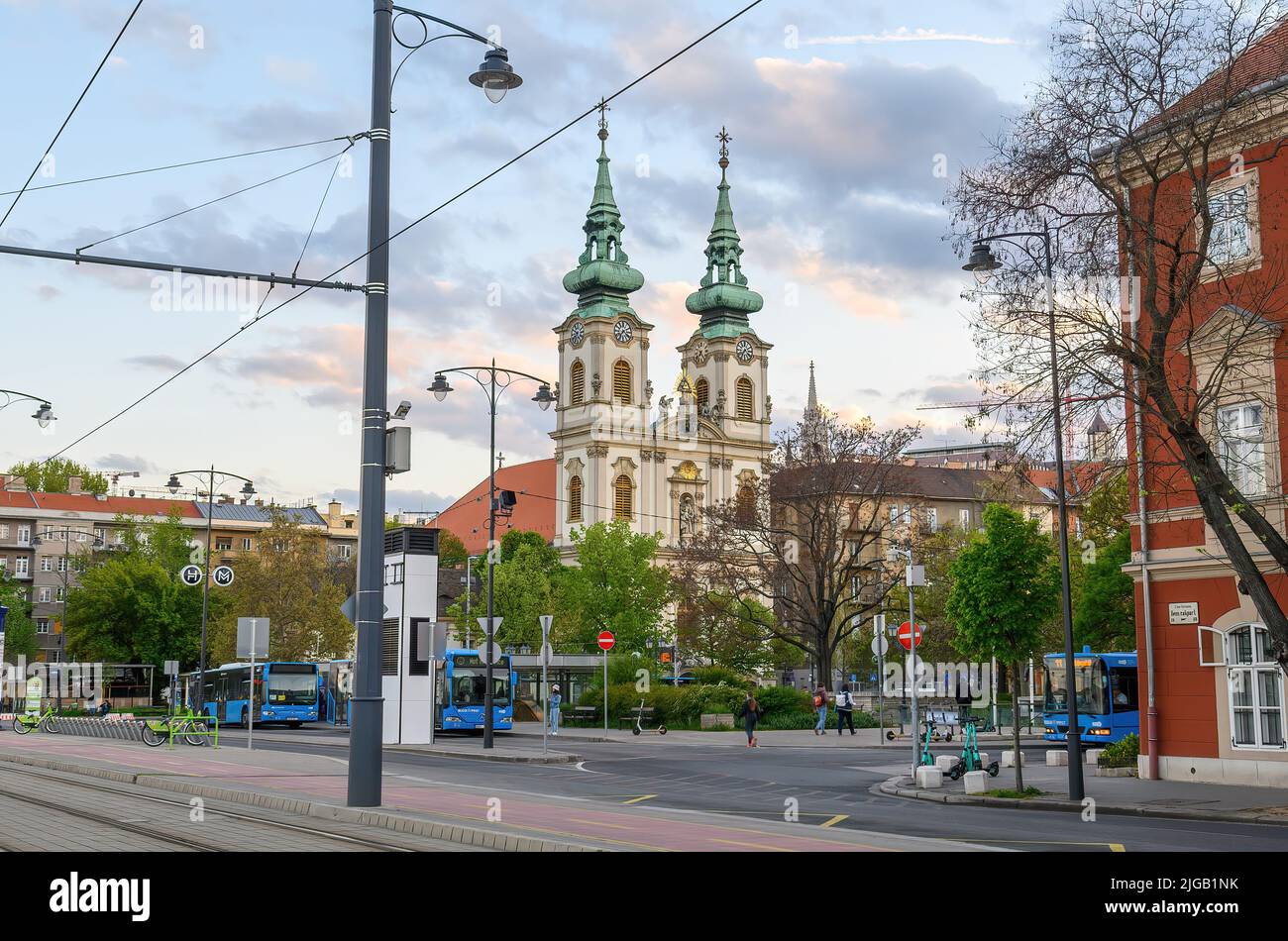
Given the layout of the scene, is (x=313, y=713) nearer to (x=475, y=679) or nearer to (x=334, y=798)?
(x=475, y=679)

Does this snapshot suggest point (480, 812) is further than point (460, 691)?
No

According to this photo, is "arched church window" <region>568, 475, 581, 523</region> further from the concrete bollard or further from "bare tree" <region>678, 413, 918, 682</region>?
the concrete bollard

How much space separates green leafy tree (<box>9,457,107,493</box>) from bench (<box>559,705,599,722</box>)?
86.3 m

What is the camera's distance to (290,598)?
230 feet

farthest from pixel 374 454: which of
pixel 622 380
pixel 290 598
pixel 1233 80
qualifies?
pixel 622 380

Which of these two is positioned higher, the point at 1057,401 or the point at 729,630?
the point at 1057,401

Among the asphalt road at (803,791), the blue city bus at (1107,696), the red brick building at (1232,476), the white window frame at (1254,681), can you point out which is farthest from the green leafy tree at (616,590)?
the white window frame at (1254,681)

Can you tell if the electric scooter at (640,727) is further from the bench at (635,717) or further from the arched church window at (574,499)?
the arched church window at (574,499)

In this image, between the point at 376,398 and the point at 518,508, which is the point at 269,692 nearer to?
the point at 376,398

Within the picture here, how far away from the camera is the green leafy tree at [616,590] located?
8062cm

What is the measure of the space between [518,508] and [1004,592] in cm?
10452

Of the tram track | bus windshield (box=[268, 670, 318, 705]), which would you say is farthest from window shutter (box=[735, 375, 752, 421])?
the tram track
